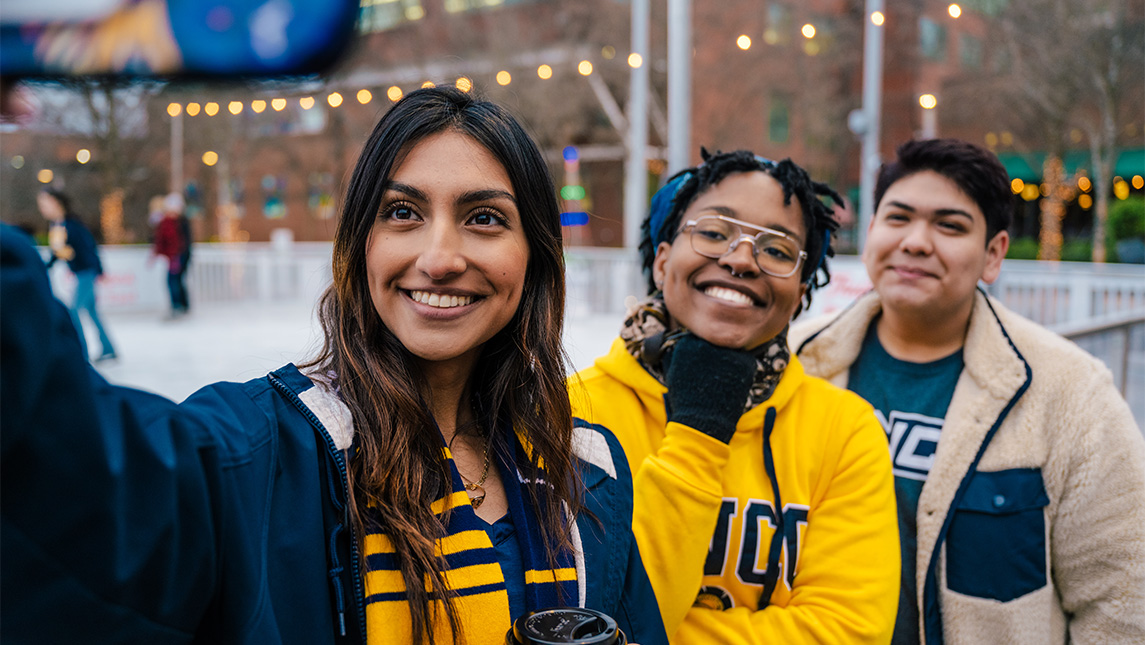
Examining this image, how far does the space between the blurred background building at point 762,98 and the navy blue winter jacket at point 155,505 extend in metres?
13.8

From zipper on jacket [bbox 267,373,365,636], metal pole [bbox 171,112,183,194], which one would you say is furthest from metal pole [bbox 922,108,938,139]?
metal pole [bbox 171,112,183,194]

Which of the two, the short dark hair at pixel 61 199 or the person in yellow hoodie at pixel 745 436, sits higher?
the short dark hair at pixel 61 199

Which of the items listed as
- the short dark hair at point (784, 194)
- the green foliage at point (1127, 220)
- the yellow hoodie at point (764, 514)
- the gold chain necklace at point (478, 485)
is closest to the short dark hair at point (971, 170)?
the short dark hair at point (784, 194)

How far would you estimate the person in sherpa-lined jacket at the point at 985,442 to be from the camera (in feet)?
6.88

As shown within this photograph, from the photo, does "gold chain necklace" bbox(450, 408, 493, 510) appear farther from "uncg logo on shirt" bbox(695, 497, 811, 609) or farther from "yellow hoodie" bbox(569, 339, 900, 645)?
"uncg logo on shirt" bbox(695, 497, 811, 609)

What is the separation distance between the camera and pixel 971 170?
2322 mm

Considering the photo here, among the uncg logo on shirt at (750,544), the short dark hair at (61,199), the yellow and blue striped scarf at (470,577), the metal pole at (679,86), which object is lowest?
the uncg logo on shirt at (750,544)

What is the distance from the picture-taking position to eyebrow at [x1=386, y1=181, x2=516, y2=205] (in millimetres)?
1308

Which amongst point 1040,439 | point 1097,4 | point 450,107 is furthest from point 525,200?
point 1097,4

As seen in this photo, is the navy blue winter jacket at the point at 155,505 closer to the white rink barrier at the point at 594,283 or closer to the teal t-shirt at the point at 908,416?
the teal t-shirt at the point at 908,416

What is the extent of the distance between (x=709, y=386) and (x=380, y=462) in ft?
2.78

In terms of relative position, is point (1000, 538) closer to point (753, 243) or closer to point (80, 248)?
point (753, 243)

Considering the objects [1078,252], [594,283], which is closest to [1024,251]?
[1078,252]

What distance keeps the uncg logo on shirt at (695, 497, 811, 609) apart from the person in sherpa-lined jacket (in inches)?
20.6
